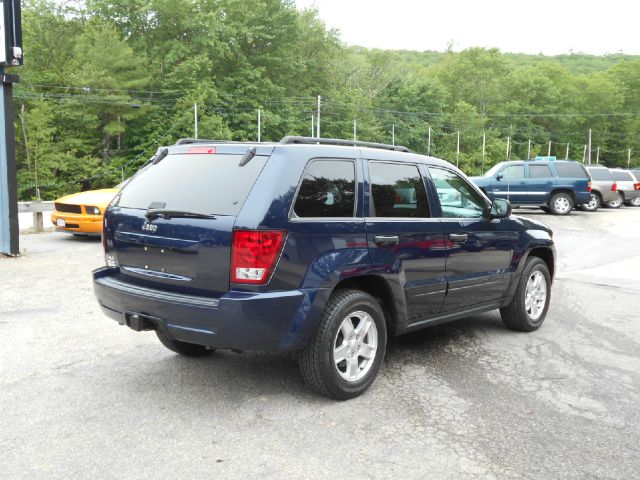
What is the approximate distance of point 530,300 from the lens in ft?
19.9

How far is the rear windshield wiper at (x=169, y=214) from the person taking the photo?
12.3ft

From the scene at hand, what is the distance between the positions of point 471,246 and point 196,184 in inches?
98.5

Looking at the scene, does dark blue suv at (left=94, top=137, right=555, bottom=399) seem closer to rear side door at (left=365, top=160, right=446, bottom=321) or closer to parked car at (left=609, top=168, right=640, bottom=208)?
rear side door at (left=365, top=160, right=446, bottom=321)

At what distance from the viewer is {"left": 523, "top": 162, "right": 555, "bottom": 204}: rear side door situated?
2103 centimetres

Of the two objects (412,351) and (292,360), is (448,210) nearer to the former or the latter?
(412,351)

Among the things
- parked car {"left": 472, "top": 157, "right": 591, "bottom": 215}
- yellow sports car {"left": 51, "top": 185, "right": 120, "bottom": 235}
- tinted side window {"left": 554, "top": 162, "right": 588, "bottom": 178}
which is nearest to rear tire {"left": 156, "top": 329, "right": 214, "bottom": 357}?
yellow sports car {"left": 51, "top": 185, "right": 120, "bottom": 235}

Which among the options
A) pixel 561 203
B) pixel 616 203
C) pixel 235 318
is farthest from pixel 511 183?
pixel 235 318

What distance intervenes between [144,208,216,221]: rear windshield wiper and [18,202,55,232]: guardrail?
10.9 meters

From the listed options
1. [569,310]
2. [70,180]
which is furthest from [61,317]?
[70,180]

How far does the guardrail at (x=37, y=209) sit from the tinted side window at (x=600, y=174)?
2155 centimetres

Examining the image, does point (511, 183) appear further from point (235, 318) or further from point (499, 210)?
point (235, 318)

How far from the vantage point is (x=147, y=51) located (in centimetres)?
5447

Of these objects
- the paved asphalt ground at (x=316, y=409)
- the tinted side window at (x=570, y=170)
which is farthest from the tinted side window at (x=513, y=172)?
the paved asphalt ground at (x=316, y=409)

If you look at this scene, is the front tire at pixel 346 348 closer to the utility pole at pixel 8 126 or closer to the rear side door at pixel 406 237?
the rear side door at pixel 406 237
